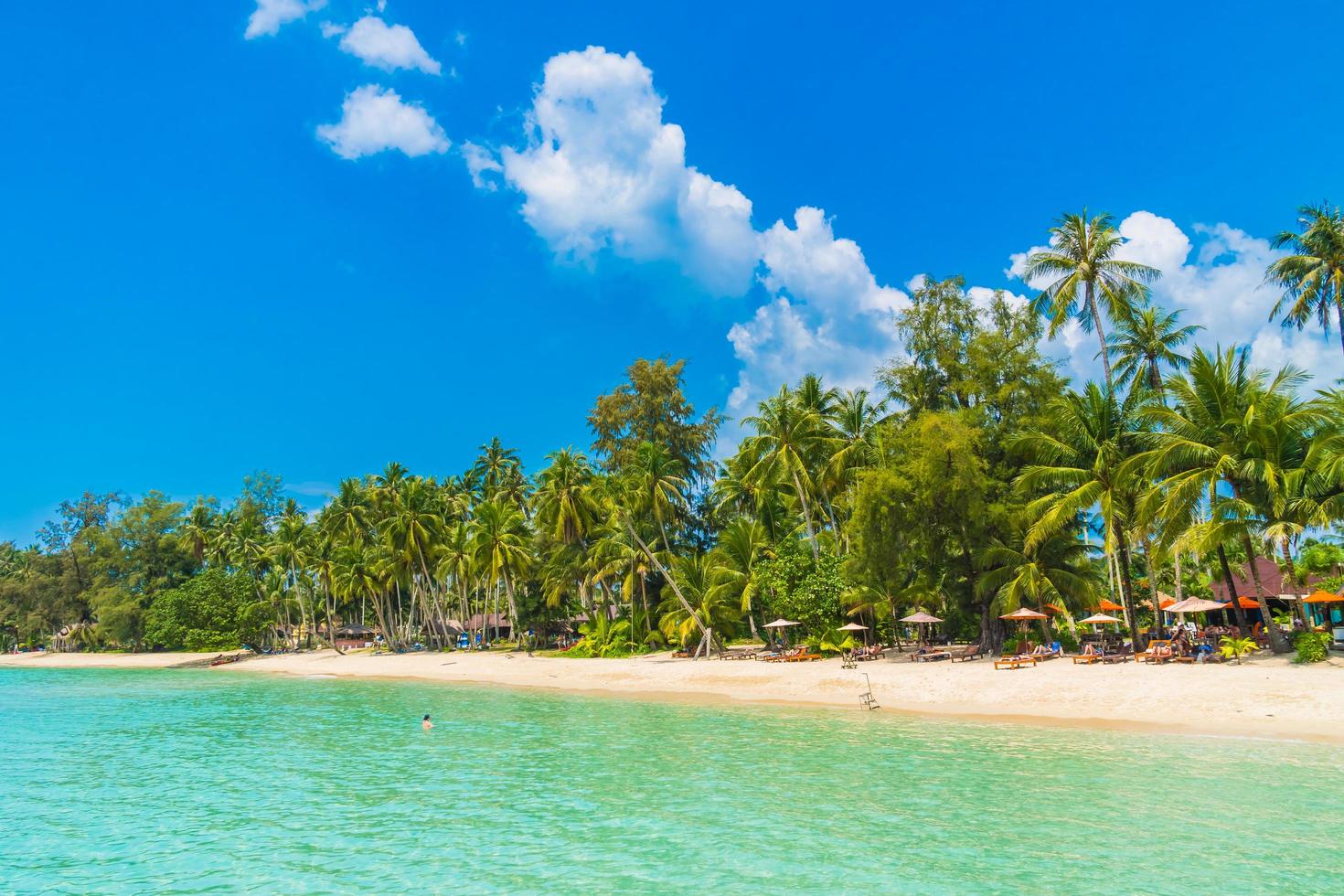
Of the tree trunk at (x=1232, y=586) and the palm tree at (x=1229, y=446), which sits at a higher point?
the palm tree at (x=1229, y=446)

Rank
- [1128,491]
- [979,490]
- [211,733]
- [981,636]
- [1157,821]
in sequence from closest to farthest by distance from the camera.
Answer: [1157,821] < [211,733] < [1128,491] < [979,490] < [981,636]

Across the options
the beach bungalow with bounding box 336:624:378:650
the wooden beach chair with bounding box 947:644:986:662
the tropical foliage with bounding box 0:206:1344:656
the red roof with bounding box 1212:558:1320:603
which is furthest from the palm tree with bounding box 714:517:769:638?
the beach bungalow with bounding box 336:624:378:650

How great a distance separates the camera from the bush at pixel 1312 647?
2141cm

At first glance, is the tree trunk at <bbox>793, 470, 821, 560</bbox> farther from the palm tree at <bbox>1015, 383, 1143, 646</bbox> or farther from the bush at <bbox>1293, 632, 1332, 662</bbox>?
the bush at <bbox>1293, 632, 1332, 662</bbox>

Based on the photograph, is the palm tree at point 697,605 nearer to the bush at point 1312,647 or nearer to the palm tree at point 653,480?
the palm tree at point 653,480

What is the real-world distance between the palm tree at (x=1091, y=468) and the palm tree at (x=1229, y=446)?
5.92ft

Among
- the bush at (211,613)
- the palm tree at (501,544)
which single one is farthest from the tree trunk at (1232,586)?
the bush at (211,613)

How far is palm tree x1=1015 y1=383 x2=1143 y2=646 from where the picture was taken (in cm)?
2636

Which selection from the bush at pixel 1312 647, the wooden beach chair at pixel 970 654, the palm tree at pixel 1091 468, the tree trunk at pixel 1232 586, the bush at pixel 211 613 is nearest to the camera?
the bush at pixel 1312 647

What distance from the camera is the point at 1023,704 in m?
22.3

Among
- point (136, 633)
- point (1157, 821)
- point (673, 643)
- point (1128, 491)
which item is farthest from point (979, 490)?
point (136, 633)

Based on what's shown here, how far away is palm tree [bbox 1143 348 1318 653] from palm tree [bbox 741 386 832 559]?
15.3m

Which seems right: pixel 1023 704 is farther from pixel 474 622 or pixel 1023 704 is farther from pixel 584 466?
pixel 474 622

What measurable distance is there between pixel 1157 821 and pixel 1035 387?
72.0ft
